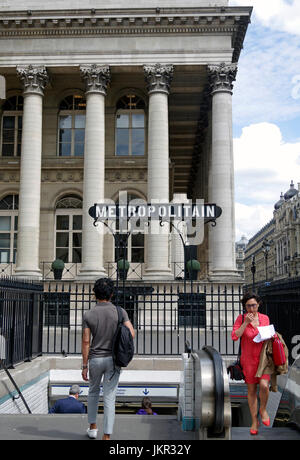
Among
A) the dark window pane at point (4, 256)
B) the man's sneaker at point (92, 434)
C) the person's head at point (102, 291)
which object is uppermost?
the dark window pane at point (4, 256)

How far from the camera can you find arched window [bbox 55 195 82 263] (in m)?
29.0

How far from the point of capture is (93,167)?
25.9 metres

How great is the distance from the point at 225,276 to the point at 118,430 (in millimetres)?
18976

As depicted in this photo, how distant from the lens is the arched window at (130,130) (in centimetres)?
3006

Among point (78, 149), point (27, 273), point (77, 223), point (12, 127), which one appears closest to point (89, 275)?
point (27, 273)

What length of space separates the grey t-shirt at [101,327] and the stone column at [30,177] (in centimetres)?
1968

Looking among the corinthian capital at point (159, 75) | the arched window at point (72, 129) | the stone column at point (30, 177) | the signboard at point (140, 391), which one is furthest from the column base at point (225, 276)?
the signboard at point (140, 391)

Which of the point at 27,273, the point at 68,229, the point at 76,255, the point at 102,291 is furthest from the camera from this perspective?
the point at 68,229

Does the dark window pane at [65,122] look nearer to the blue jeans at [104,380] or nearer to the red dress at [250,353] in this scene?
the red dress at [250,353]

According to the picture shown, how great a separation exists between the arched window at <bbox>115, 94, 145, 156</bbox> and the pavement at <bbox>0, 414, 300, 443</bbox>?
23795mm

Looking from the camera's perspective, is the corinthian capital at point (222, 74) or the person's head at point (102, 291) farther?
the corinthian capital at point (222, 74)

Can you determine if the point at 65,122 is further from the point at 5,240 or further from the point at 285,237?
the point at 285,237

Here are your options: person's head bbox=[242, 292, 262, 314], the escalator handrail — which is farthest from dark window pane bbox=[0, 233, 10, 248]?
the escalator handrail

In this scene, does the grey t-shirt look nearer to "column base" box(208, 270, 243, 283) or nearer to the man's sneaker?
the man's sneaker
